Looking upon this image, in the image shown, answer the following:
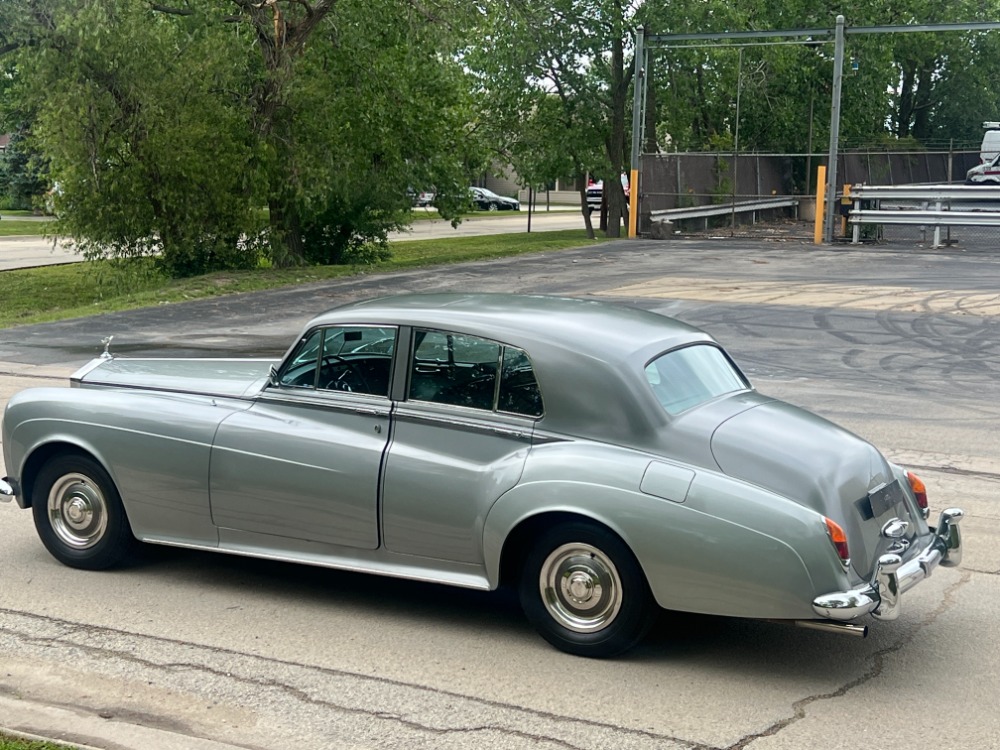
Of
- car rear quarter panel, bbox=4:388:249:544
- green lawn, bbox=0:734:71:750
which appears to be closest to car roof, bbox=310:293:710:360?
car rear quarter panel, bbox=4:388:249:544

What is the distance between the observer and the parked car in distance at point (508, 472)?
15.9ft

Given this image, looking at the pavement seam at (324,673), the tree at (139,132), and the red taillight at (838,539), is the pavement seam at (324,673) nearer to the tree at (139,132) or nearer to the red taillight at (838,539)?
the red taillight at (838,539)

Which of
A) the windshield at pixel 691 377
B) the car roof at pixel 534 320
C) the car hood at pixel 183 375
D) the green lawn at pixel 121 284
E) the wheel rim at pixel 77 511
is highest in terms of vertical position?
the car roof at pixel 534 320

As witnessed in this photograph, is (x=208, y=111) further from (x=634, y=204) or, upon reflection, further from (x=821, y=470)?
(x=821, y=470)

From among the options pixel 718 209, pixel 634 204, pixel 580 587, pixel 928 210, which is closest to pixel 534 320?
pixel 580 587

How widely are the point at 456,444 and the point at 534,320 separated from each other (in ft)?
2.25

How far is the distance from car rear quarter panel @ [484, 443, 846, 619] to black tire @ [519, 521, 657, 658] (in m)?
0.08

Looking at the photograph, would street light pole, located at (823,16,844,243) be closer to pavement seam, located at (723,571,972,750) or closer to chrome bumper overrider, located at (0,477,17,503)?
pavement seam, located at (723,571,972,750)

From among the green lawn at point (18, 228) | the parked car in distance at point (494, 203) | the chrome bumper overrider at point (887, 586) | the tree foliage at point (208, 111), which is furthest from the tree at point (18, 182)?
the chrome bumper overrider at point (887, 586)

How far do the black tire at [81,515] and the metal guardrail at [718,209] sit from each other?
26.4 m

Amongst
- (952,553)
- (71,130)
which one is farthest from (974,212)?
(952,553)

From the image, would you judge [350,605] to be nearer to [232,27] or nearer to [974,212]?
[232,27]

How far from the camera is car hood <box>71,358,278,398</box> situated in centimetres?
614

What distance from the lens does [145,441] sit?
6.00m
